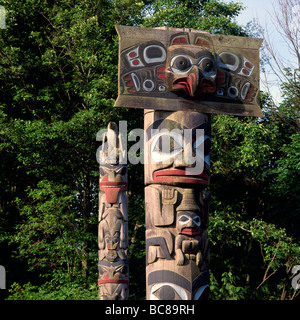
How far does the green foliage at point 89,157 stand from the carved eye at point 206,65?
389 inches

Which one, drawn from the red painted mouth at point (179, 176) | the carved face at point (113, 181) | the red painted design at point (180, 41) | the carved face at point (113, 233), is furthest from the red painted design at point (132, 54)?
the carved face at point (113, 233)

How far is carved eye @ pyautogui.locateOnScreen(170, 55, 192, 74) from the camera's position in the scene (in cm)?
761

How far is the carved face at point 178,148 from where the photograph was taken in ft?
24.8

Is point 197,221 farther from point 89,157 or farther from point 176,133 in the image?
point 89,157

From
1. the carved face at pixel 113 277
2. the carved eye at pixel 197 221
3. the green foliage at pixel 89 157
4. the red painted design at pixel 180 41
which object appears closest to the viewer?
the carved eye at pixel 197 221

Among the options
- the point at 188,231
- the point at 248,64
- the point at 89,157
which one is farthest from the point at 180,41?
the point at 89,157

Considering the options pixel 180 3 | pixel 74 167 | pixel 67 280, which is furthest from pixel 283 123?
pixel 67 280

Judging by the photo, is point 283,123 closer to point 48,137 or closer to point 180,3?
point 180,3

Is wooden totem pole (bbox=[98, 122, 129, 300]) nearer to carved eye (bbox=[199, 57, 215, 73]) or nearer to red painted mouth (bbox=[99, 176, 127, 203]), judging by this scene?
red painted mouth (bbox=[99, 176, 127, 203])

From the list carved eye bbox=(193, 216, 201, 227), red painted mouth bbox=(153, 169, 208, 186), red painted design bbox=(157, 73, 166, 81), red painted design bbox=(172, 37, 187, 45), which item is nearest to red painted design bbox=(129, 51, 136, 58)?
red painted design bbox=(157, 73, 166, 81)

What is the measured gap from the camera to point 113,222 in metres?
13.6

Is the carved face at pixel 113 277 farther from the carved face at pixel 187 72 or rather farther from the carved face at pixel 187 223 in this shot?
the carved face at pixel 187 72

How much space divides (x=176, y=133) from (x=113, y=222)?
21.2 ft

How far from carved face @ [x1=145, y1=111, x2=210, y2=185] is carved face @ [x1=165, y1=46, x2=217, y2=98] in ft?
1.16
